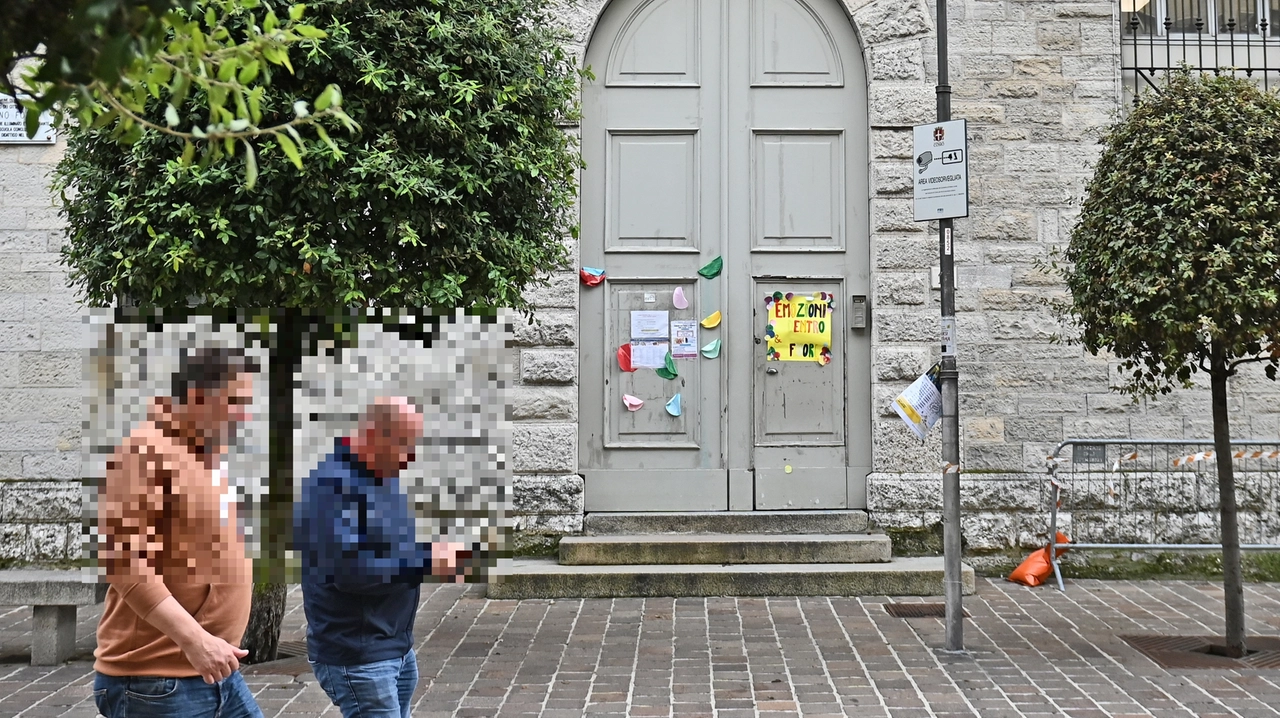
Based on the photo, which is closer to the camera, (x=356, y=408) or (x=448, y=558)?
(x=448, y=558)

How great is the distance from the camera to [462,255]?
18.3 ft

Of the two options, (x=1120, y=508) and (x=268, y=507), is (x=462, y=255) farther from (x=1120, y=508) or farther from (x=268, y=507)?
(x=1120, y=508)

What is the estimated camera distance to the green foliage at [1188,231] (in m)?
6.01

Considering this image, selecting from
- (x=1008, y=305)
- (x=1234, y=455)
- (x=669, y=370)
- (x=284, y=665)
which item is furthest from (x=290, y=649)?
(x=1234, y=455)

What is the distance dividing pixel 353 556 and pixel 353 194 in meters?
2.73

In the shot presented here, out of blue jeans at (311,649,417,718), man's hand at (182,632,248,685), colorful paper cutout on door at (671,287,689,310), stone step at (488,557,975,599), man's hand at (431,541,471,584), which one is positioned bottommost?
stone step at (488,557,975,599)

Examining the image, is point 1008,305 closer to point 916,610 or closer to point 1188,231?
point 916,610

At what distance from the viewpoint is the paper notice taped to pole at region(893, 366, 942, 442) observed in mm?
6812

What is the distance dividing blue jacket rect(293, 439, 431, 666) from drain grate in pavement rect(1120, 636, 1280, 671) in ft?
15.9

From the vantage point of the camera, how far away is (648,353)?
9.17m

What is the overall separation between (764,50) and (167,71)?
7685 millimetres

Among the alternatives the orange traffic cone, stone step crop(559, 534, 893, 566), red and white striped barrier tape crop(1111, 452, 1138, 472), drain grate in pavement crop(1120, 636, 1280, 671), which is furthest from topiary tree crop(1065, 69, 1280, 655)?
stone step crop(559, 534, 893, 566)

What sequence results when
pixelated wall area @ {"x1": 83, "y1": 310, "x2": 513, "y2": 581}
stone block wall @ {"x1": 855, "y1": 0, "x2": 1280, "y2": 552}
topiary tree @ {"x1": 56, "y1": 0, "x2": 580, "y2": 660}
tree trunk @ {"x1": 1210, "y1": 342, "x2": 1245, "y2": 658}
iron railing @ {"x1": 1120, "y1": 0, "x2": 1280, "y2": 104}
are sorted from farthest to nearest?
iron railing @ {"x1": 1120, "y1": 0, "x2": 1280, "y2": 104}, stone block wall @ {"x1": 855, "y1": 0, "x2": 1280, "y2": 552}, tree trunk @ {"x1": 1210, "y1": 342, "x2": 1245, "y2": 658}, topiary tree @ {"x1": 56, "y1": 0, "x2": 580, "y2": 660}, pixelated wall area @ {"x1": 83, "y1": 310, "x2": 513, "y2": 581}

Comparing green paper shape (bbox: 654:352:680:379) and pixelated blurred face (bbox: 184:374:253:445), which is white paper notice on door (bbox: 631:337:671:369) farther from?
pixelated blurred face (bbox: 184:374:253:445)
